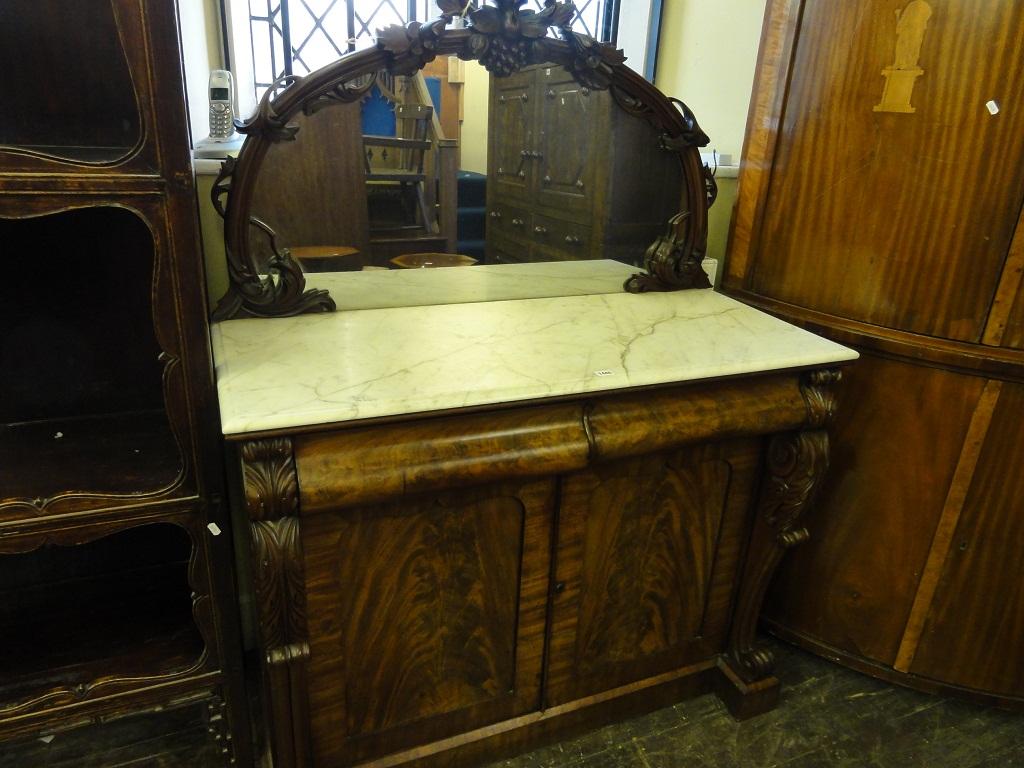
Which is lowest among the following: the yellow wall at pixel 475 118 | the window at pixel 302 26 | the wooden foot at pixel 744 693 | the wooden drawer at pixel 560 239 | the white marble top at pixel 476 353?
the wooden foot at pixel 744 693

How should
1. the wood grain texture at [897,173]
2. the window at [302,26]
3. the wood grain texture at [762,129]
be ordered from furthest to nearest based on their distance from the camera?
the window at [302,26], the wood grain texture at [762,129], the wood grain texture at [897,173]

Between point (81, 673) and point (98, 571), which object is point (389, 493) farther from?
point (98, 571)

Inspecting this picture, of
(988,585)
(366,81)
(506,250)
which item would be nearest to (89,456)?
(366,81)

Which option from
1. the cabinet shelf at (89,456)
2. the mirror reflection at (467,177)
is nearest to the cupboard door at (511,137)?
the mirror reflection at (467,177)

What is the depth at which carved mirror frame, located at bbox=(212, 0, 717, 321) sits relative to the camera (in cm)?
124

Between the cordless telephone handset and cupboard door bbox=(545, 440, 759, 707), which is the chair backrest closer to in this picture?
the cordless telephone handset

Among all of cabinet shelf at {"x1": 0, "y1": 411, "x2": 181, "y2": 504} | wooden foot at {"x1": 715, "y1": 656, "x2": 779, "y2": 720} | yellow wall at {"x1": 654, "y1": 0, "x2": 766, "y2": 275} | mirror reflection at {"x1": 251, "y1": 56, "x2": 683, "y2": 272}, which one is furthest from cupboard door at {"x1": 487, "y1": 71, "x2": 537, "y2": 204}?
wooden foot at {"x1": 715, "y1": 656, "x2": 779, "y2": 720}

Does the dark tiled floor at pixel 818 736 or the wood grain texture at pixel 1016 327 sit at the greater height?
the wood grain texture at pixel 1016 327

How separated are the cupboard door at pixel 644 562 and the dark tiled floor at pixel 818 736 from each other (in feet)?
0.43

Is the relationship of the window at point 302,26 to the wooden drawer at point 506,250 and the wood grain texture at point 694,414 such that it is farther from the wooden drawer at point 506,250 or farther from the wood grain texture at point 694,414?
the wood grain texture at point 694,414

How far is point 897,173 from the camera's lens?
1396 mm

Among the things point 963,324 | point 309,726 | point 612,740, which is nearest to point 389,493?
point 309,726

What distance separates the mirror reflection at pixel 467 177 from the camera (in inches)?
52.7

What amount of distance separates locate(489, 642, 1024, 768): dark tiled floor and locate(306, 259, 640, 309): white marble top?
3.31 feet
